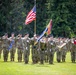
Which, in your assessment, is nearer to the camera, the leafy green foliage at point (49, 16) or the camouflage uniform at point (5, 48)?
the camouflage uniform at point (5, 48)

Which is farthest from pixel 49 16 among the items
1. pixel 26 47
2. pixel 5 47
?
pixel 26 47

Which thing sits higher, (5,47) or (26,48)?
(5,47)

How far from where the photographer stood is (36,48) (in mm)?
29562

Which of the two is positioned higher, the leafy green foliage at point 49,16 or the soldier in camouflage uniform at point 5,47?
the leafy green foliage at point 49,16

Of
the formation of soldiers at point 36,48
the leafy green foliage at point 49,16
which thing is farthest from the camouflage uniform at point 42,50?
the leafy green foliage at point 49,16

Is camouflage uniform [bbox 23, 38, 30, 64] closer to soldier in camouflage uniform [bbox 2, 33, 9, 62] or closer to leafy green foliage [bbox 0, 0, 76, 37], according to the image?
soldier in camouflage uniform [bbox 2, 33, 9, 62]

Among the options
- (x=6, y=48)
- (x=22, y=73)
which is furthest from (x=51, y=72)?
(x=6, y=48)

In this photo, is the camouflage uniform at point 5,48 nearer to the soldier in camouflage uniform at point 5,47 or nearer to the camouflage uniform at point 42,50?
the soldier in camouflage uniform at point 5,47

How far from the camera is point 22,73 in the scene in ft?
75.9

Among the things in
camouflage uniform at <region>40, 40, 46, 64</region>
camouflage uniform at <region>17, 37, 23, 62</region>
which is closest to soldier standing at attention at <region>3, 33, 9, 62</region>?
camouflage uniform at <region>17, 37, 23, 62</region>

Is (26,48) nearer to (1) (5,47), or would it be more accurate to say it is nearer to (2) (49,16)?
(1) (5,47)

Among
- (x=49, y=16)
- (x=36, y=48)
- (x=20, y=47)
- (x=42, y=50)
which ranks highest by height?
(x=49, y=16)

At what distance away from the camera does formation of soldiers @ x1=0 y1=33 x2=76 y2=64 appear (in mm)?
29578

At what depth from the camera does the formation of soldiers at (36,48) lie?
29578 mm
